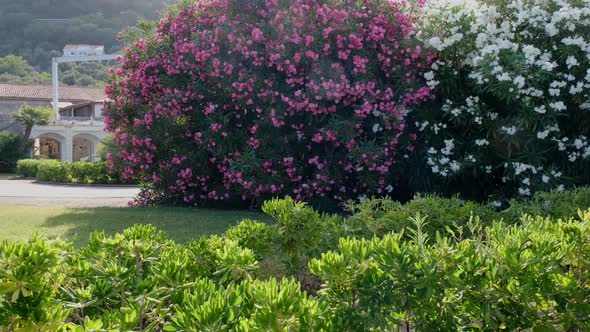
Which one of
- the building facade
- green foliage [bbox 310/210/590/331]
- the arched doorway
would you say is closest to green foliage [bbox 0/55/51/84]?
the building facade

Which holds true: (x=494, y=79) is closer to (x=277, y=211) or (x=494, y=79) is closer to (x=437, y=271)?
(x=277, y=211)

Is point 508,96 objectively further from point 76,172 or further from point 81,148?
point 81,148

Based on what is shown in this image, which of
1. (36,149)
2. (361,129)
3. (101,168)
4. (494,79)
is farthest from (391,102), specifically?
(36,149)

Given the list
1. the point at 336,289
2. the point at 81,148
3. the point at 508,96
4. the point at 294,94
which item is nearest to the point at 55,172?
the point at 294,94

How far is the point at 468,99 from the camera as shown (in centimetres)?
792

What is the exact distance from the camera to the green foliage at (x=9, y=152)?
34.3 m

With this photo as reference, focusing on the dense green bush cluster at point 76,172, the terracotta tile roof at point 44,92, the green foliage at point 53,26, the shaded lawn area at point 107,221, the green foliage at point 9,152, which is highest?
the green foliage at point 53,26

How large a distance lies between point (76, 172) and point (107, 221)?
17000 mm

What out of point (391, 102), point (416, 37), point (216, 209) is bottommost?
point (216, 209)

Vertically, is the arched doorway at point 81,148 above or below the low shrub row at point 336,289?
above

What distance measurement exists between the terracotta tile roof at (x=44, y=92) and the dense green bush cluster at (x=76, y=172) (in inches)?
787

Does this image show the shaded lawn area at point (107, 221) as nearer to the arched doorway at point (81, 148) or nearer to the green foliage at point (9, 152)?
the green foliage at point (9, 152)

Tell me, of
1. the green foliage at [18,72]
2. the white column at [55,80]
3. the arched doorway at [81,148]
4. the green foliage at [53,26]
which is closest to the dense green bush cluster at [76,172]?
the white column at [55,80]

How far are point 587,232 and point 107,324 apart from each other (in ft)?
6.20
